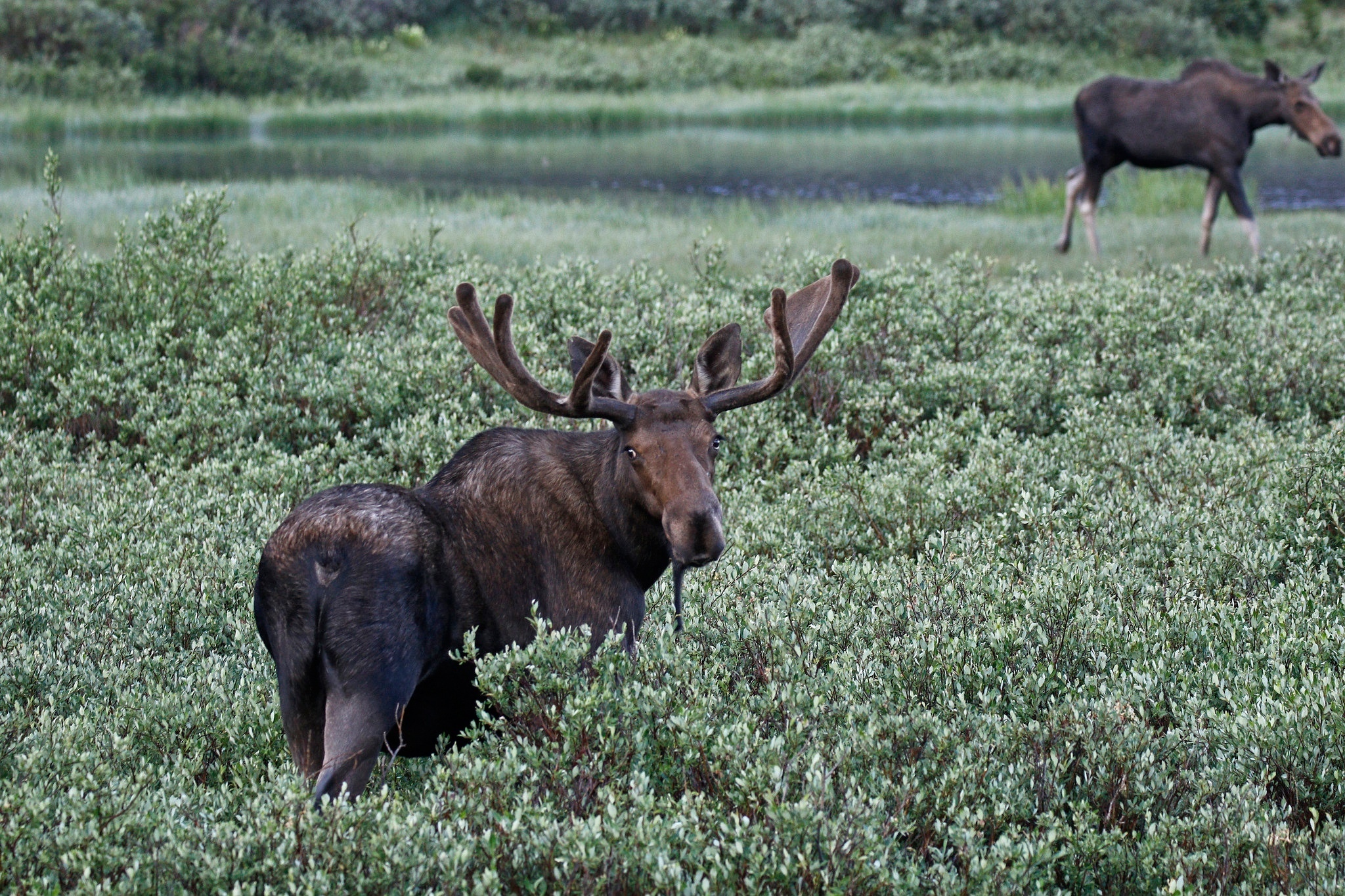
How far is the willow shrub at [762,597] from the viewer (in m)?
3.29

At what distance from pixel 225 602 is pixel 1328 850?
443cm

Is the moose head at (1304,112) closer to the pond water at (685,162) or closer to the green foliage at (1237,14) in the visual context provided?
the pond water at (685,162)

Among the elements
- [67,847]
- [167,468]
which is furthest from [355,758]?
[167,468]

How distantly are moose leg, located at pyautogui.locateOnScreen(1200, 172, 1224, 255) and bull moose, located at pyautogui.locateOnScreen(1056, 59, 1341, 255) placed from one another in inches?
0.8

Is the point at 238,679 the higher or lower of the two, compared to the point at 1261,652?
lower

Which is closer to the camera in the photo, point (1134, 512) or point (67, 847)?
point (67, 847)

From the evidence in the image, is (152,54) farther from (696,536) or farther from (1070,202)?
(696,536)

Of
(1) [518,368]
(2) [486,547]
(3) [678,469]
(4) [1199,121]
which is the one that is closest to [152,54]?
(4) [1199,121]

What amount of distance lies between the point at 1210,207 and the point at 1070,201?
1.59 metres

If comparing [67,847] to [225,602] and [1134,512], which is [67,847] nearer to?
[225,602]

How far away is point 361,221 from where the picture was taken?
52.0 ft

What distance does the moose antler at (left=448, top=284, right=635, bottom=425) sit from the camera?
4.30 metres

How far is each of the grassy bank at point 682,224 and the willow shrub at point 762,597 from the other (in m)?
2.21

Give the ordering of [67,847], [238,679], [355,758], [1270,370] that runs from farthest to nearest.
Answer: [1270,370] < [238,679] < [355,758] < [67,847]
